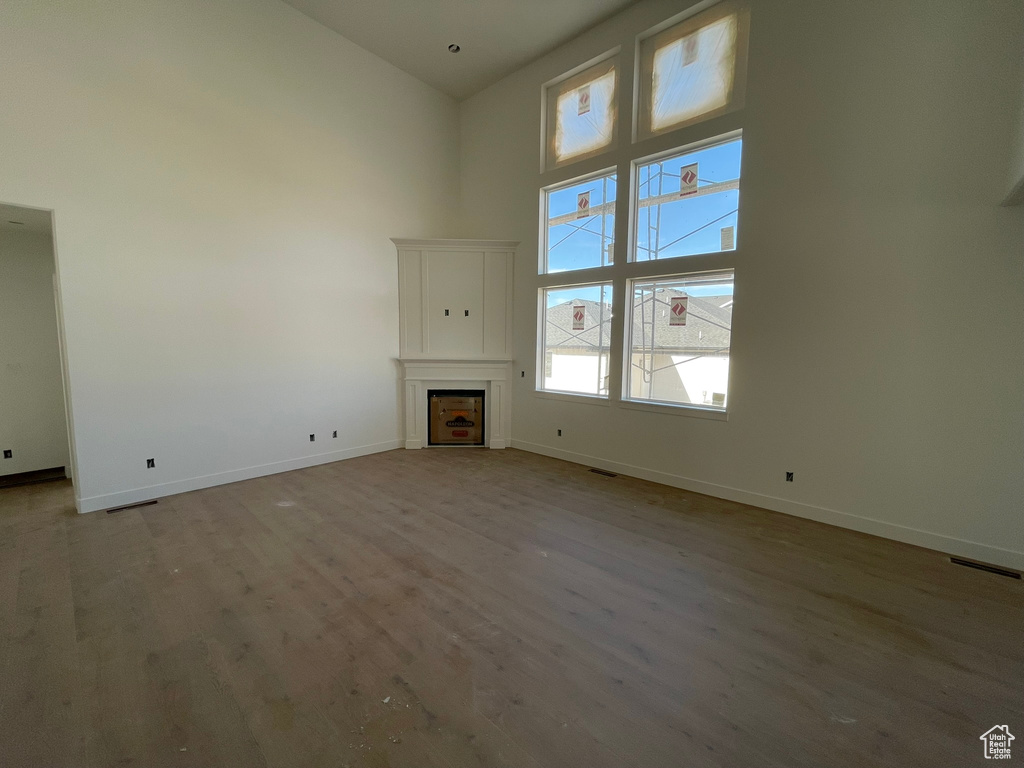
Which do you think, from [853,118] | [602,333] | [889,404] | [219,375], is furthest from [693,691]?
[219,375]

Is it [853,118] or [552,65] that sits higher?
[552,65]

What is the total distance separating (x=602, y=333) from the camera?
4.77 m

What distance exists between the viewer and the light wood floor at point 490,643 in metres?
1.46

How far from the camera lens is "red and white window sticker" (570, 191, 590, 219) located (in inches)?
190

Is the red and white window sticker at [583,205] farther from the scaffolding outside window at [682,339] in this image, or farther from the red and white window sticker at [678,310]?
the red and white window sticker at [678,310]

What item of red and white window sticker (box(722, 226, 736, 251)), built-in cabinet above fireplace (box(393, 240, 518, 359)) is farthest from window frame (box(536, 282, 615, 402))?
red and white window sticker (box(722, 226, 736, 251))

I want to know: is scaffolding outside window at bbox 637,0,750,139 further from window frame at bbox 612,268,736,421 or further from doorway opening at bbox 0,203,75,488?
doorway opening at bbox 0,203,75,488

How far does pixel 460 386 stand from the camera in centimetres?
561

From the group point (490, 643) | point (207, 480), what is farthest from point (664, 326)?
point (207, 480)

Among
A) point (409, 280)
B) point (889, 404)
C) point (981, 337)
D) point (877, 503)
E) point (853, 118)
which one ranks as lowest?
point (877, 503)

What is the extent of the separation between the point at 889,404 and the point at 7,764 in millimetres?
4866

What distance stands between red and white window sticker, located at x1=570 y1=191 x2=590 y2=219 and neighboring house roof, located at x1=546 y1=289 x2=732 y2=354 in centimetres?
101

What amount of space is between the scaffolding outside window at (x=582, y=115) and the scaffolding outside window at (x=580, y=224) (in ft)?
1.17

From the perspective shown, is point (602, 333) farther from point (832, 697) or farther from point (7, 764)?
point (7, 764)
